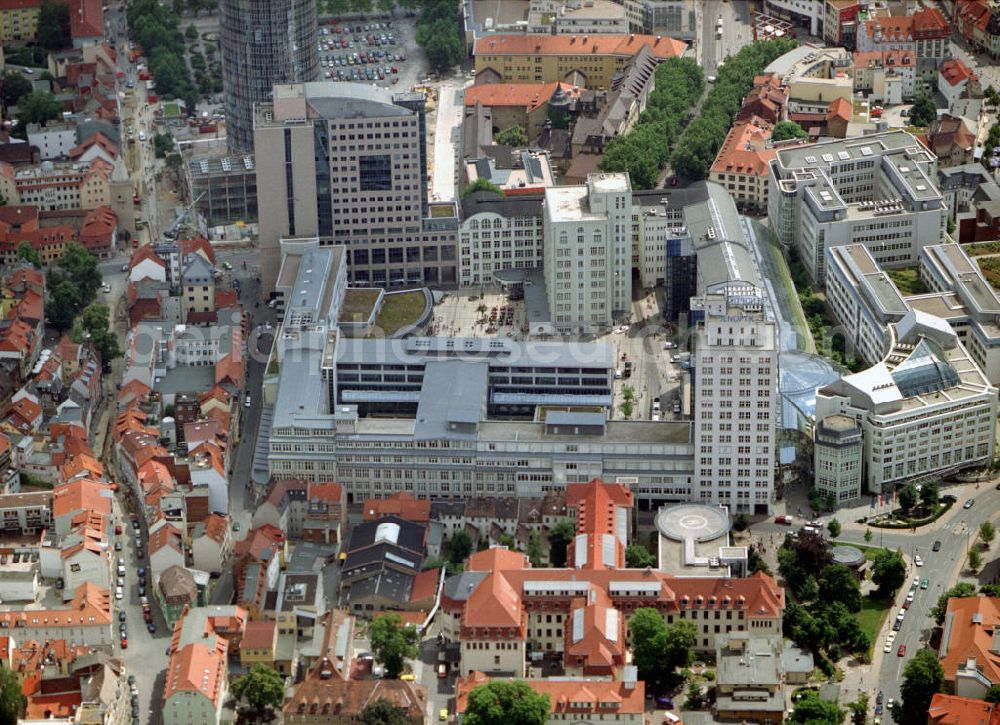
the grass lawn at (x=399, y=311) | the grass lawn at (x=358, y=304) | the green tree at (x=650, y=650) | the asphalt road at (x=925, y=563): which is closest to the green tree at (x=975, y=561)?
the asphalt road at (x=925, y=563)

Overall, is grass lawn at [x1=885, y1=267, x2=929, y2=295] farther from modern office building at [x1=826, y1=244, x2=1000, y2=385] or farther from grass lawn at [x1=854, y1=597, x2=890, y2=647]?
grass lawn at [x1=854, y1=597, x2=890, y2=647]

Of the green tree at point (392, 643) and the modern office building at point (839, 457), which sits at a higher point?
the modern office building at point (839, 457)

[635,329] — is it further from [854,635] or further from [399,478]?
[854,635]

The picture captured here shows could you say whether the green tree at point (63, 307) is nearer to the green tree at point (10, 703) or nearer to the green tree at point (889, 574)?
the green tree at point (10, 703)

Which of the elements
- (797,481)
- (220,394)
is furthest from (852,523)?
(220,394)

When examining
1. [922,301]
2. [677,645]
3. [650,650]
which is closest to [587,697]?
[650,650]

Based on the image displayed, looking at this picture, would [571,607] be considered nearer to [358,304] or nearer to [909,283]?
[358,304]

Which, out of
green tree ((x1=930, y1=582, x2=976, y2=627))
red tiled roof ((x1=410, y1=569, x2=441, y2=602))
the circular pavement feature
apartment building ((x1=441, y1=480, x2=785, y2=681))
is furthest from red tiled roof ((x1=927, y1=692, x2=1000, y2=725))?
red tiled roof ((x1=410, y1=569, x2=441, y2=602))
